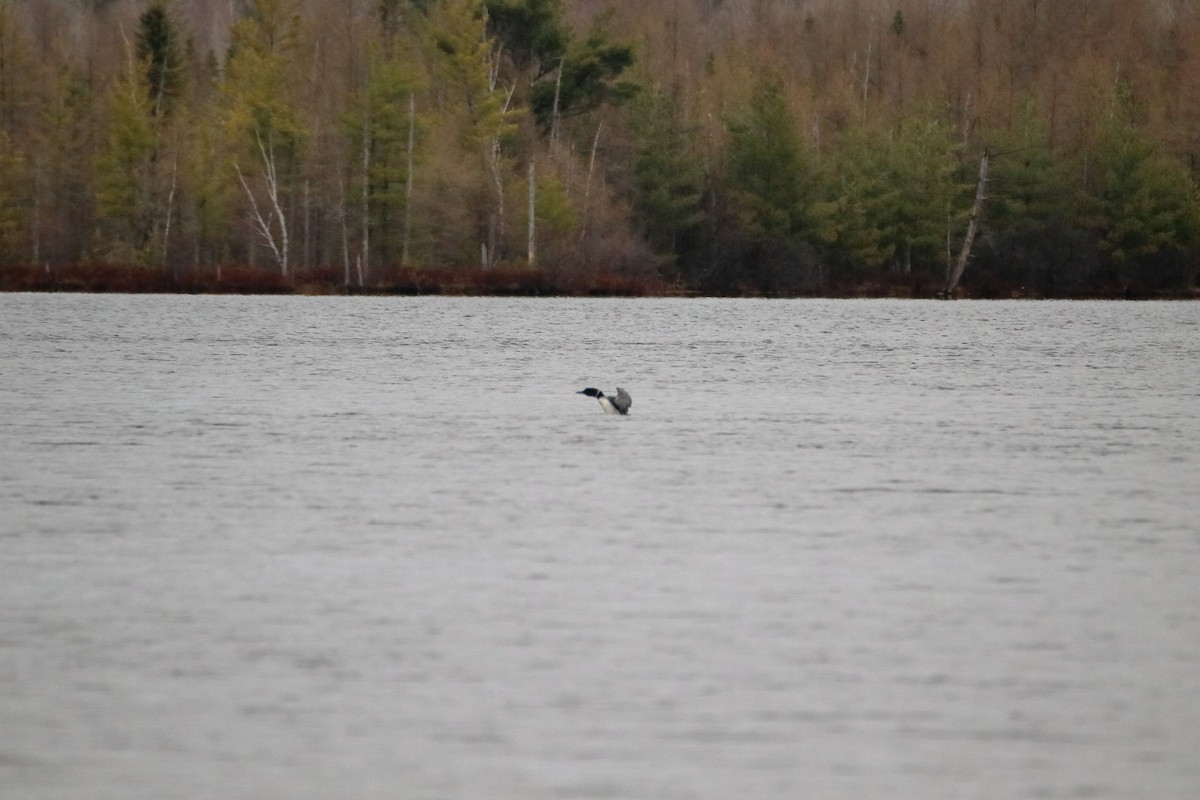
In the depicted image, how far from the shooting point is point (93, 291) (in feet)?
250

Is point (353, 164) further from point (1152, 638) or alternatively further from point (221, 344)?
point (1152, 638)

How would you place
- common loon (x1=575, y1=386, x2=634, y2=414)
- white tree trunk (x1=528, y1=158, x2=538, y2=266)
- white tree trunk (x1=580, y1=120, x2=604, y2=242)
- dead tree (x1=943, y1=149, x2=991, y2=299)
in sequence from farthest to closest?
dead tree (x1=943, y1=149, x2=991, y2=299), white tree trunk (x1=580, y1=120, x2=604, y2=242), white tree trunk (x1=528, y1=158, x2=538, y2=266), common loon (x1=575, y1=386, x2=634, y2=414)

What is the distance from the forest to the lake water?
50155mm

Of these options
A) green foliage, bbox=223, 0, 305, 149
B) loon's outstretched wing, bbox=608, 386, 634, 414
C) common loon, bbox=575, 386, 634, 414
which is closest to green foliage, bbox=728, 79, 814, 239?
green foliage, bbox=223, 0, 305, 149

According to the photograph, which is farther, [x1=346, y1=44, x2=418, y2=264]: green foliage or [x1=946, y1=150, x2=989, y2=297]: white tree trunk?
[x1=946, y1=150, x2=989, y2=297]: white tree trunk

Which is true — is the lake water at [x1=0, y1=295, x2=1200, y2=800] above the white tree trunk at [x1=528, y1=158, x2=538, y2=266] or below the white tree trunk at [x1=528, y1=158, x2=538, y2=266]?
below

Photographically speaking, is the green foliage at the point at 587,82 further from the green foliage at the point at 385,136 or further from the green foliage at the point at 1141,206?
the green foliage at the point at 1141,206

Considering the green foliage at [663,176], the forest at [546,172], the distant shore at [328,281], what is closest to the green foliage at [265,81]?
the forest at [546,172]

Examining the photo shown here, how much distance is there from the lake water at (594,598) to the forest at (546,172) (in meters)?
50.2

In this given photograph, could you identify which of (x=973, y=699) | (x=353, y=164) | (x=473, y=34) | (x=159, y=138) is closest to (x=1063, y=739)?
(x=973, y=699)

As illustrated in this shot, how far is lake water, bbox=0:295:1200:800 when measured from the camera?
8.70m

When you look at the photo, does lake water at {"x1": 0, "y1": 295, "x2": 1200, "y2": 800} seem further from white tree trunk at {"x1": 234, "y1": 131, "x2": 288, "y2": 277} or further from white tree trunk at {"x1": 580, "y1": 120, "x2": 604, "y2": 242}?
white tree trunk at {"x1": 580, "y1": 120, "x2": 604, "y2": 242}

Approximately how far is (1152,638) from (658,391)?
18679 mm

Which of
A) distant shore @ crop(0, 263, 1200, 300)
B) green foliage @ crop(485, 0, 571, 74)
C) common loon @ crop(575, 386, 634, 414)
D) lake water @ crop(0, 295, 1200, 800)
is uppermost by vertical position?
green foliage @ crop(485, 0, 571, 74)
